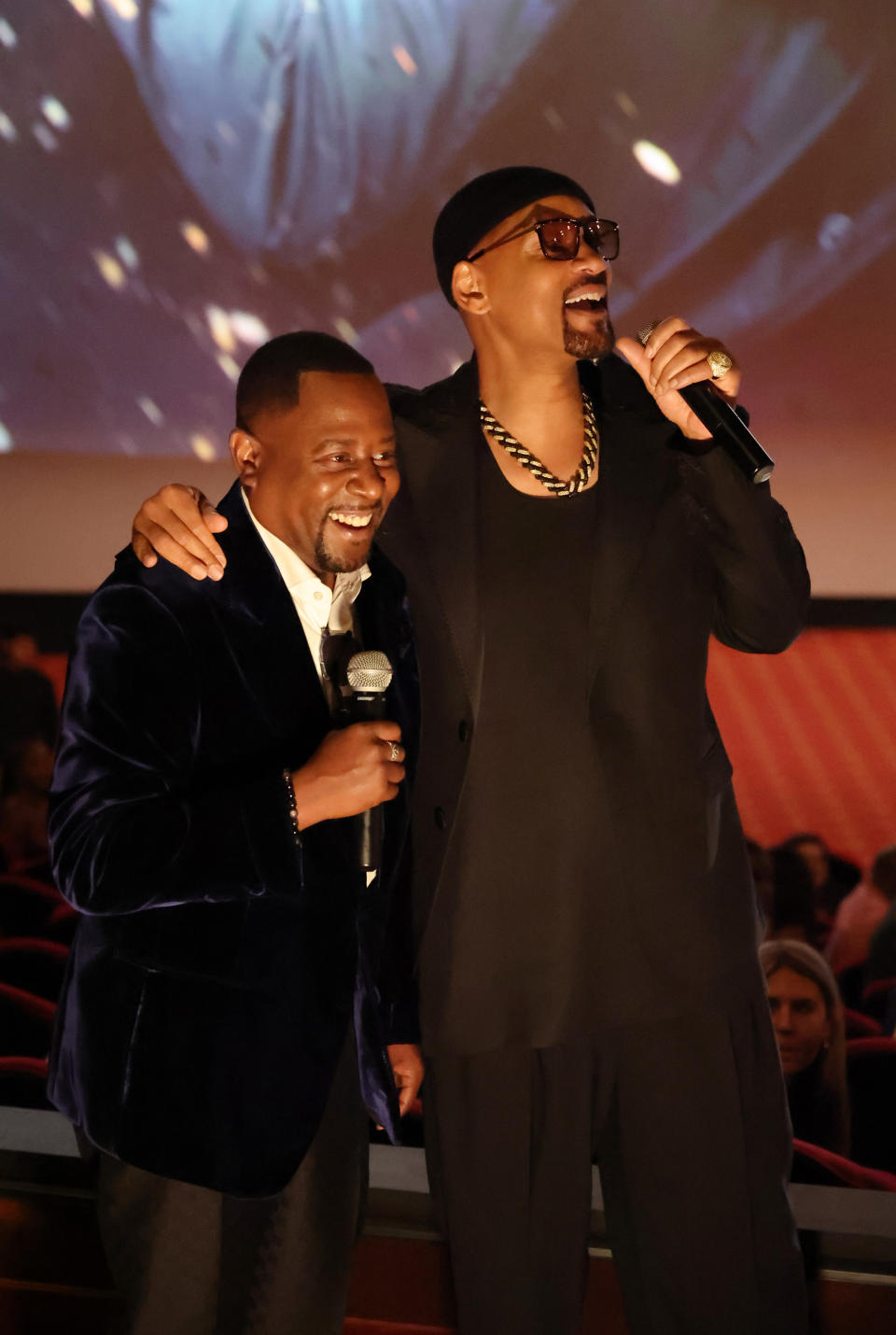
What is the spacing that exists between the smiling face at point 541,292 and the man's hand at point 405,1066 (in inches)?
38.2

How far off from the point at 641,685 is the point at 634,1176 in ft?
2.14

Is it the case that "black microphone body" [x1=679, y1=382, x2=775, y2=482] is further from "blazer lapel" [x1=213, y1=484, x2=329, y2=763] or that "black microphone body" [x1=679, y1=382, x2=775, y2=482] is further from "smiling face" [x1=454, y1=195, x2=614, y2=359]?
"blazer lapel" [x1=213, y1=484, x2=329, y2=763]

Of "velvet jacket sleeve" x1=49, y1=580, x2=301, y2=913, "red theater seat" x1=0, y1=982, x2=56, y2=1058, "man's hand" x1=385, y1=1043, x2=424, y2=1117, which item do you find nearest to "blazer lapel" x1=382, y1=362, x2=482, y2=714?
"velvet jacket sleeve" x1=49, y1=580, x2=301, y2=913

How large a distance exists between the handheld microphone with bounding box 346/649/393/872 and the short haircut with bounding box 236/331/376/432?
35 cm

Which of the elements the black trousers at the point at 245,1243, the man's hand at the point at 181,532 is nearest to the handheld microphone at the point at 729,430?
the man's hand at the point at 181,532

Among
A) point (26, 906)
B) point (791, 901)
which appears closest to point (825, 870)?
point (791, 901)

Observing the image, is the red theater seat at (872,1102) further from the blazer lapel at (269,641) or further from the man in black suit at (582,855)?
the blazer lapel at (269,641)

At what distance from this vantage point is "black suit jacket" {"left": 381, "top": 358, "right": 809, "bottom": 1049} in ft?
5.34

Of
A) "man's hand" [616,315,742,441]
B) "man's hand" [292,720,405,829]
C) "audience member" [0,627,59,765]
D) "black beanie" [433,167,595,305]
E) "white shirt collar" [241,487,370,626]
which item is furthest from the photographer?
"audience member" [0,627,59,765]

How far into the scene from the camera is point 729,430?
1.45 metres

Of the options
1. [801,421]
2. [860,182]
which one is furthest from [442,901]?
[860,182]

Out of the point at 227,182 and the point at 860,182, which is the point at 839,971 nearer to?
the point at 860,182

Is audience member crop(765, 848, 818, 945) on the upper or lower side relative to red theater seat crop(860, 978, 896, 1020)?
upper

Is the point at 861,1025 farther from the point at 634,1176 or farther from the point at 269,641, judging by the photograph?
the point at 269,641
